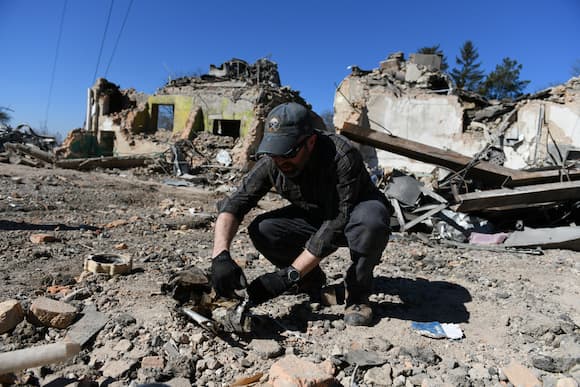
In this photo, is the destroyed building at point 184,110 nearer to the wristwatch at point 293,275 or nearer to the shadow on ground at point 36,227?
the shadow on ground at point 36,227

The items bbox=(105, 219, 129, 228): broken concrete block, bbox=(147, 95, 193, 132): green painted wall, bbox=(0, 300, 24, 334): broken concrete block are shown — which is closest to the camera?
bbox=(0, 300, 24, 334): broken concrete block

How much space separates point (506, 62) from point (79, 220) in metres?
28.2

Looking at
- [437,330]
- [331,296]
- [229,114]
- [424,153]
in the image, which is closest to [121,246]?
[331,296]

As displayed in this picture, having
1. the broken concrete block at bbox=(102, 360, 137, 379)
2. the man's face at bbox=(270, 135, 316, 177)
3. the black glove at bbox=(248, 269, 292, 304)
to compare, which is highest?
the man's face at bbox=(270, 135, 316, 177)

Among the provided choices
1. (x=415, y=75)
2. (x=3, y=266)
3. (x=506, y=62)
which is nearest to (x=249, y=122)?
(x=415, y=75)

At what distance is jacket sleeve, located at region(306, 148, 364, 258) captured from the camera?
2.06m

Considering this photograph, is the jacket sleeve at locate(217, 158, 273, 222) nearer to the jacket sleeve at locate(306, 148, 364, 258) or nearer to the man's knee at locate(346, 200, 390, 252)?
the jacket sleeve at locate(306, 148, 364, 258)

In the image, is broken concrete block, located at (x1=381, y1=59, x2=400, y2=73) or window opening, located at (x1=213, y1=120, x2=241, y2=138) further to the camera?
window opening, located at (x1=213, y1=120, x2=241, y2=138)

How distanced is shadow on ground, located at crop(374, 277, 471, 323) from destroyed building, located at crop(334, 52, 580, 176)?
304 inches

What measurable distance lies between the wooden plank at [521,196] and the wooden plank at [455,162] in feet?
0.51

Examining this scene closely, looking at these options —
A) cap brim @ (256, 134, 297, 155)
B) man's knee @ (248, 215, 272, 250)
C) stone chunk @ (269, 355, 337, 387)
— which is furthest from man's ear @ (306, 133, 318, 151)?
stone chunk @ (269, 355, 337, 387)

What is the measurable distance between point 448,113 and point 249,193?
35.4ft

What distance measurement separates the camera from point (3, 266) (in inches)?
103

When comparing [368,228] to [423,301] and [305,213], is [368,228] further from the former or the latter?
[423,301]
